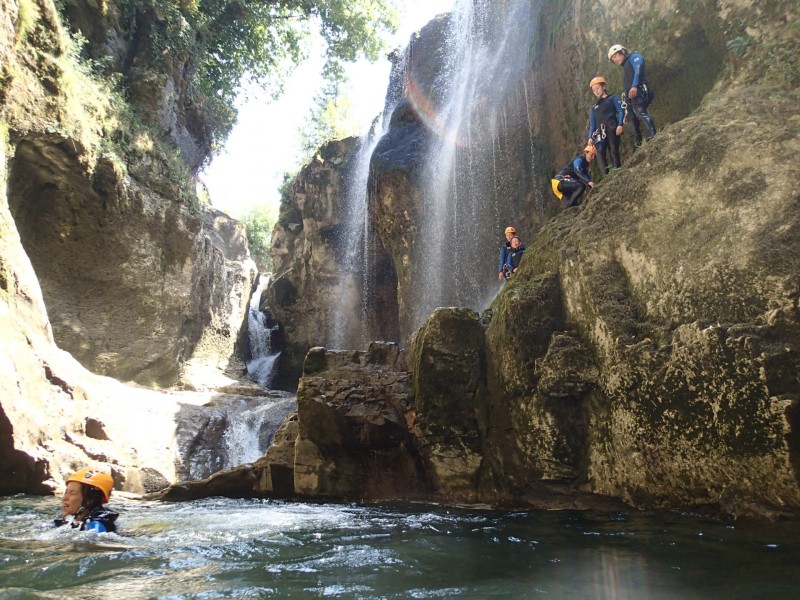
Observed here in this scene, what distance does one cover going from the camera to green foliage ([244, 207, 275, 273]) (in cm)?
3869

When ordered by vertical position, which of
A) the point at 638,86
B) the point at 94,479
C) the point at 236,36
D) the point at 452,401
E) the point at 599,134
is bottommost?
the point at 94,479

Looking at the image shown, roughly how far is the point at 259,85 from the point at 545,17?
1363 cm

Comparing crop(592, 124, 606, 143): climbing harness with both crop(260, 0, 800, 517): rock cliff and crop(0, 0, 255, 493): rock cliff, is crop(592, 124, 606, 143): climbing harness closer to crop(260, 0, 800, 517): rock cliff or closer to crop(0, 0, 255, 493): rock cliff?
crop(260, 0, 800, 517): rock cliff

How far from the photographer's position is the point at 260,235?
39719 millimetres

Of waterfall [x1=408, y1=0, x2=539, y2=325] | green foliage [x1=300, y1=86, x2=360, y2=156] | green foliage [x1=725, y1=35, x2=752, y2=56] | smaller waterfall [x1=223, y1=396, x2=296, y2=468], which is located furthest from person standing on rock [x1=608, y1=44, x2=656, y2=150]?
green foliage [x1=300, y1=86, x2=360, y2=156]

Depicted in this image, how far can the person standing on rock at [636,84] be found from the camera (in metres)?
7.20

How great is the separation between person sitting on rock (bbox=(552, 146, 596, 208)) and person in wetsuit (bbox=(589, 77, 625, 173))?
0.51ft

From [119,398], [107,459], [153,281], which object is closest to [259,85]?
[153,281]

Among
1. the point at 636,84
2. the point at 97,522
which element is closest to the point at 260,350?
the point at 97,522

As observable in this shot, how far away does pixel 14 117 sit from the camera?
391 inches

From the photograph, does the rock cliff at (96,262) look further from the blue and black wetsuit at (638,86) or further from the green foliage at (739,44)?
the green foliage at (739,44)

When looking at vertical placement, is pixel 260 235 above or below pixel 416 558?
above

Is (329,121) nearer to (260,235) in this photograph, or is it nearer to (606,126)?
(260,235)

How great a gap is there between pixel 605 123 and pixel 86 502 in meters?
7.57
